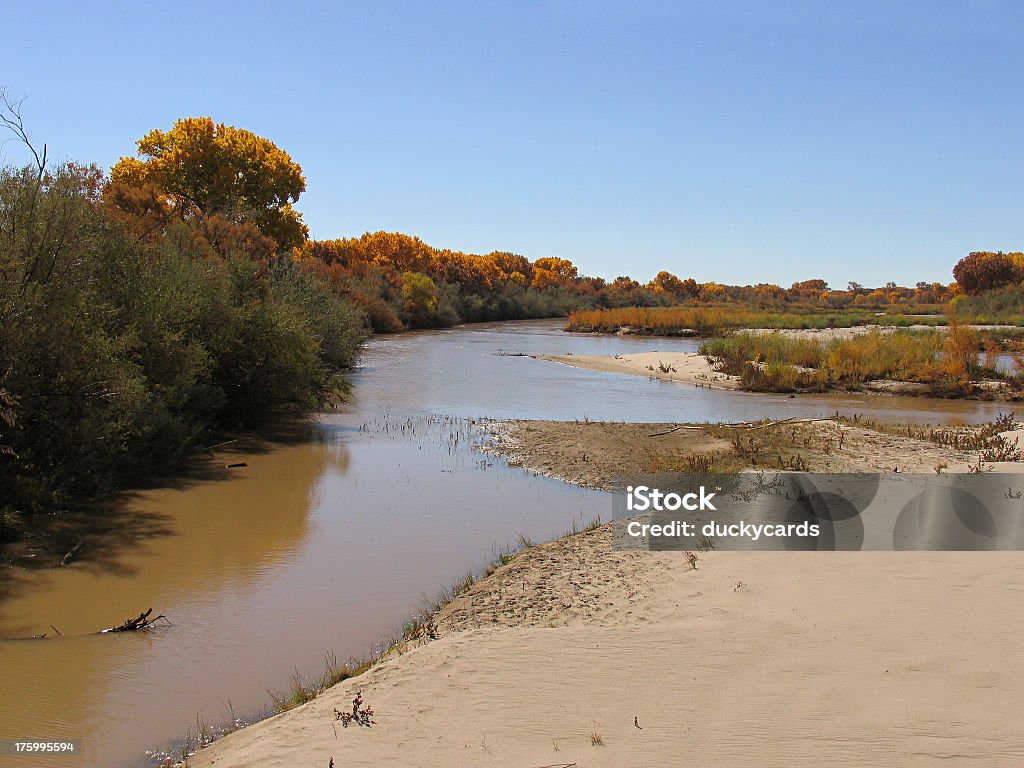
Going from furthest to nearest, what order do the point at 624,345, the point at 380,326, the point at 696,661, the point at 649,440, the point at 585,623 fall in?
the point at 380,326 → the point at 624,345 → the point at 649,440 → the point at 585,623 → the point at 696,661

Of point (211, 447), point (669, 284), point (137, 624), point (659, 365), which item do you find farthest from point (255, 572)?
point (669, 284)

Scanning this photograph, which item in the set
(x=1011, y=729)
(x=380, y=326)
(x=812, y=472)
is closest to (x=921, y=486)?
(x=812, y=472)

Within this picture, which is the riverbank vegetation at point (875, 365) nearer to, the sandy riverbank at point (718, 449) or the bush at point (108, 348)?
the sandy riverbank at point (718, 449)

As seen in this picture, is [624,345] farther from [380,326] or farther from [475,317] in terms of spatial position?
[475,317]

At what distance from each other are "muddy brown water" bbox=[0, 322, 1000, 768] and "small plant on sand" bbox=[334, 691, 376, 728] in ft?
4.37

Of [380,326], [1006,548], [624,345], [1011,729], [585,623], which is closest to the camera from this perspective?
[1011,729]

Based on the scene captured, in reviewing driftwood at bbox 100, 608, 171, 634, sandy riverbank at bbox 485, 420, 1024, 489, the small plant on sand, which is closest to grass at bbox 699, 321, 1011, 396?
sandy riverbank at bbox 485, 420, 1024, 489

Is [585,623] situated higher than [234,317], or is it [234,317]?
[234,317]

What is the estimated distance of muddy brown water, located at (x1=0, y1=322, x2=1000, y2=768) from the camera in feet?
20.5

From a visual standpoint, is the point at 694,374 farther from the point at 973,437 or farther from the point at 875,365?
the point at 973,437

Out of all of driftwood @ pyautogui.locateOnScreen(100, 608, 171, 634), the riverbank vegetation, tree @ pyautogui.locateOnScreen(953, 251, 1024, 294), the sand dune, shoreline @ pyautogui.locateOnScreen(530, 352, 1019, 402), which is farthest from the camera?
tree @ pyautogui.locateOnScreen(953, 251, 1024, 294)

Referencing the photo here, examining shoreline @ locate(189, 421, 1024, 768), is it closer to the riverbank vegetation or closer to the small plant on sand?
the small plant on sand

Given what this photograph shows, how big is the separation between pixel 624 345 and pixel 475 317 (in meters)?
29.5

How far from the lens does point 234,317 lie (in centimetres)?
1658
